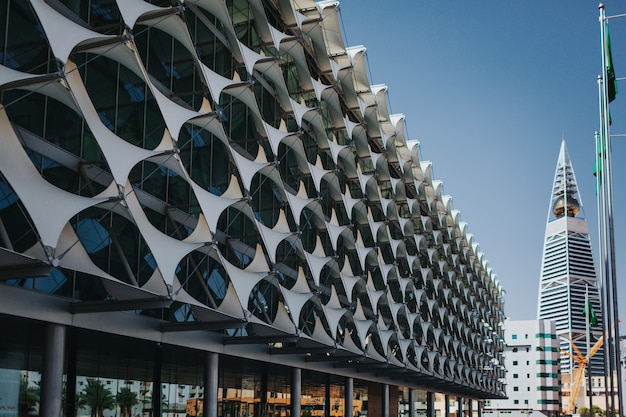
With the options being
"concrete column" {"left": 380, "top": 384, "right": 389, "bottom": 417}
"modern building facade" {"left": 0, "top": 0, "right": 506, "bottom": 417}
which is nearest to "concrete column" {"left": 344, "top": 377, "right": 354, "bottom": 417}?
"modern building facade" {"left": 0, "top": 0, "right": 506, "bottom": 417}

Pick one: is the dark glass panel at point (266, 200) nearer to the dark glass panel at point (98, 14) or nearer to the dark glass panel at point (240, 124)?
the dark glass panel at point (240, 124)

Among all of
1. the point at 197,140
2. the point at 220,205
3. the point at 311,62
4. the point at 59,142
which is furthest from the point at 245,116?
the point at 59,142

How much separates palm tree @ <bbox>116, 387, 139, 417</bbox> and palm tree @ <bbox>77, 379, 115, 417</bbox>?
52 cm

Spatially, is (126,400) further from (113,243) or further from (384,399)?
(384,399)

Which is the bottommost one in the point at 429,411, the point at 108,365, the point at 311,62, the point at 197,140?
the point at 429,411

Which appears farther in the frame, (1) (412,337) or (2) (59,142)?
(1) (412,337)

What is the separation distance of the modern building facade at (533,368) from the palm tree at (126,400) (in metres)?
131

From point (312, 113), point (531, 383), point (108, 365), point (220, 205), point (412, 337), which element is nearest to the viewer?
point (220, 205)

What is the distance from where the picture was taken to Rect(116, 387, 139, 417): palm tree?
30656mm

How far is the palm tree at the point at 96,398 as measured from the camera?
92.9 ft

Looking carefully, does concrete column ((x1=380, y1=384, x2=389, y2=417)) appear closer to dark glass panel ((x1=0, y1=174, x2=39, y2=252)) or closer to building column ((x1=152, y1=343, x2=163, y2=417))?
building column ((x1=152, y1=343, x2=163, y2=417))

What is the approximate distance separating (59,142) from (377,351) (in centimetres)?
3148

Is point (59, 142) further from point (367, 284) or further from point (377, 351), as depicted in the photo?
point (377, 351)

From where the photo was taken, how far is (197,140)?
31141mm
